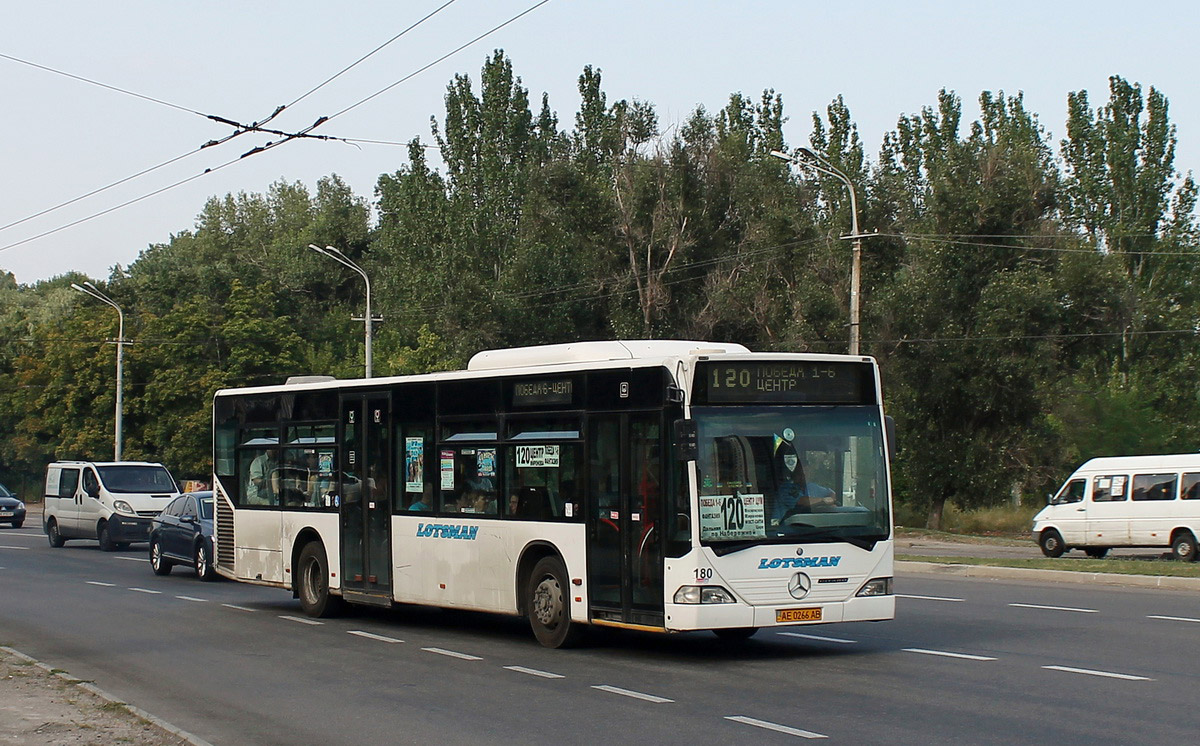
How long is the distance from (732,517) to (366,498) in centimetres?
599

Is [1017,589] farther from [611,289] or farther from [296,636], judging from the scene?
[611,289]

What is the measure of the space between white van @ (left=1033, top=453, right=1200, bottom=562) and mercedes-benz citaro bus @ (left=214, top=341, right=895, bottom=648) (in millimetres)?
17445

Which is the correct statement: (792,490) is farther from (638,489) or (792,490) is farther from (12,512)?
(12,512)

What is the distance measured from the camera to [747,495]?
12859mm

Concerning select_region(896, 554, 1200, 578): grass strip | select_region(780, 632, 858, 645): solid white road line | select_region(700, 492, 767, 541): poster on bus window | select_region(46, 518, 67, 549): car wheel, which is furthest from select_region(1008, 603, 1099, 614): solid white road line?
select_region(46, 518, 67, 549): car wheel

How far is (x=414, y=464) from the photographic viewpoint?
647 inches

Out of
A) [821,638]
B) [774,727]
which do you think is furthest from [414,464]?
[774,727]

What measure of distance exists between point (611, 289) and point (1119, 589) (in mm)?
38376

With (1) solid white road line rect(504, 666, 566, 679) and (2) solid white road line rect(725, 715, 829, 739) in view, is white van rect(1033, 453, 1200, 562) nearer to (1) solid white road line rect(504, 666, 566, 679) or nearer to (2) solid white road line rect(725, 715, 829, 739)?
(1) solid white road line rect(504, 666, 566, 679)

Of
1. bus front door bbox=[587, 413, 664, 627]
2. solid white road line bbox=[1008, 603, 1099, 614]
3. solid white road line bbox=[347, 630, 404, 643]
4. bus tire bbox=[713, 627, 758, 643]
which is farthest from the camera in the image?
solid white road line bbox=[1008, 603, 1099, 614]

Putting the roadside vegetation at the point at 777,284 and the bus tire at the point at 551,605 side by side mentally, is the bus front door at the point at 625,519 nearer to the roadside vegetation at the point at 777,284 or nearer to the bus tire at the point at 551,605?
the bus tire at the point at 551,605

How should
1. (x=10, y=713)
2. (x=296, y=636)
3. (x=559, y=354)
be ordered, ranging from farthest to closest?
(x=296, y=636) < (x=559, y=354) < (x=10, y=713)

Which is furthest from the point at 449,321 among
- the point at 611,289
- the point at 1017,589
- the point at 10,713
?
the point at 10,713

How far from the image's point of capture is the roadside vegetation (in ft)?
152
